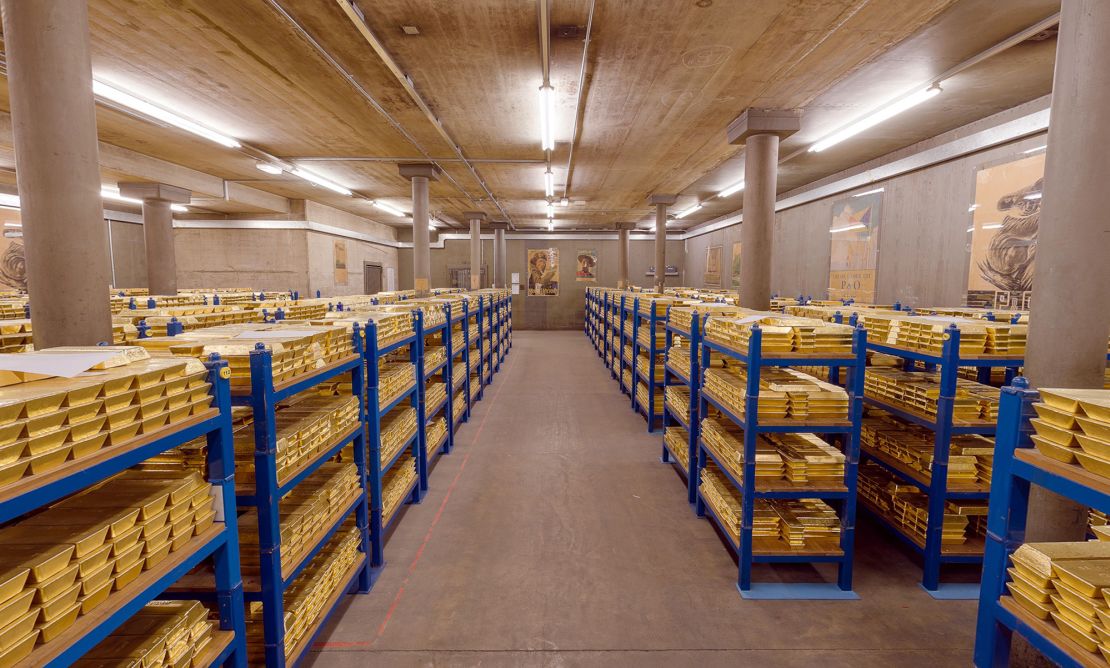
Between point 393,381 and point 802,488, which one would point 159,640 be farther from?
point 802,488

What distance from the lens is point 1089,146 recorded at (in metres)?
2.94

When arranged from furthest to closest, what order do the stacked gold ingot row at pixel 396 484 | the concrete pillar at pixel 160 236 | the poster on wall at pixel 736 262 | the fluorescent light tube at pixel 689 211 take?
the poster on wall at pixel 736 262 < the fluorescent light tube at pixel 689 211 < the concrete pillar at pixel 160 236 < the stacked gold ingot row at pixel 396 484

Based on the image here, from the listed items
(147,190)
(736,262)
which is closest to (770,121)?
(736,262)

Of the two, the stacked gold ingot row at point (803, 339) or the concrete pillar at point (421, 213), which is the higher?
the concrete pillar at point (421, 213)

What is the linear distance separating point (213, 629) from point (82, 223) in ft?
9.42

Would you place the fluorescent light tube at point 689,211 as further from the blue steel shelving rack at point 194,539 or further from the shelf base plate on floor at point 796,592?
the blue steel shelving rack at point 194,539

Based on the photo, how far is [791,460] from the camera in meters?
4.45

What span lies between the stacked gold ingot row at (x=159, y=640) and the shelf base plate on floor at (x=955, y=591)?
5.43 m

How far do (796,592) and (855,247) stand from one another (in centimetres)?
1064

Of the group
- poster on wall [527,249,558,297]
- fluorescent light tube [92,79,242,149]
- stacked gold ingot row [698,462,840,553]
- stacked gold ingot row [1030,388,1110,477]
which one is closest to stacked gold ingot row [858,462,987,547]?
stacked gold ingot row [698,462,840,553]

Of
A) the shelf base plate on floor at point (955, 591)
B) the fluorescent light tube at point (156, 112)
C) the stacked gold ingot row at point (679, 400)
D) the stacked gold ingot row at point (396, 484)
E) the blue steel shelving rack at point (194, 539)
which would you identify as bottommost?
the shelf base plate on floor at point (955, 591)

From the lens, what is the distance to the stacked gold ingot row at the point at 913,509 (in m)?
4.55

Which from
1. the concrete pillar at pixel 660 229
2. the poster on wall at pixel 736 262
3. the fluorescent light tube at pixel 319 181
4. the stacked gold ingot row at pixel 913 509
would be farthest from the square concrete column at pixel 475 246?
the stacked gold ingot row at pixel 913 509

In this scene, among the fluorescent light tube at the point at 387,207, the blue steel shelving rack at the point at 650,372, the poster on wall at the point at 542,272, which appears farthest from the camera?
the poster on wall at the point at 542,272
